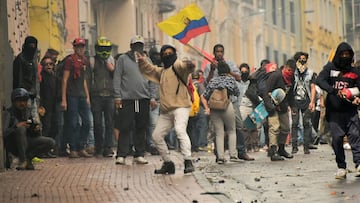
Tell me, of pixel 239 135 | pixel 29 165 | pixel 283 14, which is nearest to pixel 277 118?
pixel 239 135

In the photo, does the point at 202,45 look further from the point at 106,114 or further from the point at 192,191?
the point at 192,191

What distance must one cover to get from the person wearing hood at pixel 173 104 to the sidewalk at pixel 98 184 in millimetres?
292

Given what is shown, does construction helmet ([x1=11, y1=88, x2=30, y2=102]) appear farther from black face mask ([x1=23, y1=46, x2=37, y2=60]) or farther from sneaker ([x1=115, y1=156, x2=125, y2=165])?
black face mask ([x1=23, y1=46, x2=37, y2=60])

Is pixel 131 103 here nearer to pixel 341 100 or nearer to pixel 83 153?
pixel 83 153

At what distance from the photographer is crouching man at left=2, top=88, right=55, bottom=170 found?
1519 cm

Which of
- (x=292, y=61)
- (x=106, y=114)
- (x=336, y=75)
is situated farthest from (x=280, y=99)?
(x=336, y=75)

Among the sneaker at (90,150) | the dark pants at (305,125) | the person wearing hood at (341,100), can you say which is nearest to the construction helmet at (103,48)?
the sneaker at (90,150)

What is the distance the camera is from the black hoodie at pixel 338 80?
13367 mm

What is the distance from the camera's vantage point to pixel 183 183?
1302 cm

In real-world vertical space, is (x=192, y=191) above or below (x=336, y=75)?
below

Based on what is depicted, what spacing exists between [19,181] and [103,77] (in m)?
5.46

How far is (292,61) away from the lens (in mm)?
18422

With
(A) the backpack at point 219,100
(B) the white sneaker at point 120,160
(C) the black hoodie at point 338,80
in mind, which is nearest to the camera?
(C) the black hoodie at point 338,80

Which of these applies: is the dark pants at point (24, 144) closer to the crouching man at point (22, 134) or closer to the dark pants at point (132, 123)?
the crouching man at point (22, 134)
